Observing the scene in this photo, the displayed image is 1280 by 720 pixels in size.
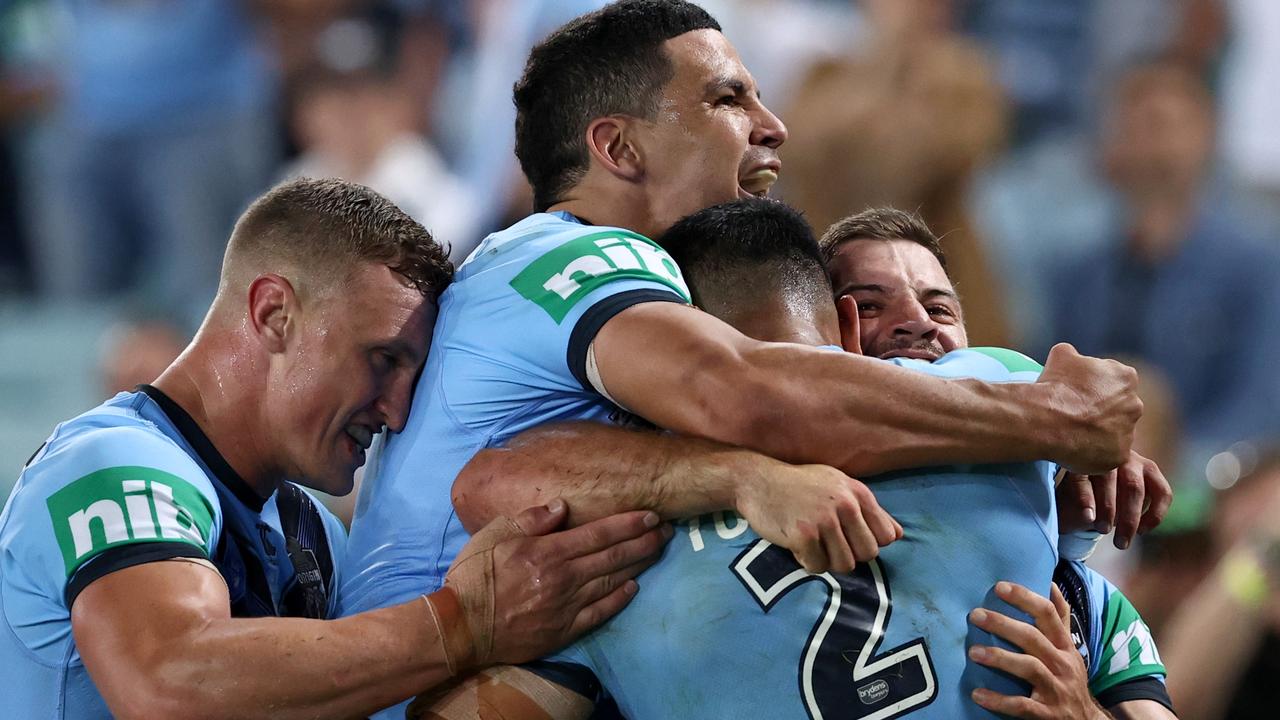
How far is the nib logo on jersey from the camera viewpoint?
3.48 m

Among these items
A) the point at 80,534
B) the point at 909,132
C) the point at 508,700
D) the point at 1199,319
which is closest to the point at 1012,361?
the point at 508,700

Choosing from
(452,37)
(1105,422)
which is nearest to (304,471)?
(1105,422)

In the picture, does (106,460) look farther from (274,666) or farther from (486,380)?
(486,380)

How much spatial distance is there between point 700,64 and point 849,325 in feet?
3.30

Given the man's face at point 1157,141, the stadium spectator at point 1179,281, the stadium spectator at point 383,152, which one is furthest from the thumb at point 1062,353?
the man's face at point 1157,141

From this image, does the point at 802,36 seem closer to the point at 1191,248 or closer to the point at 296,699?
the point at 1191,248

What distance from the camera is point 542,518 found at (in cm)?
347

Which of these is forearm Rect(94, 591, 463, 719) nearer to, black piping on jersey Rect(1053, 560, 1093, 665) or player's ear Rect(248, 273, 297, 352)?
player's ear Rect(248, 273, 297, 352)

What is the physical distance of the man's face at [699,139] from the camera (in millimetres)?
4309

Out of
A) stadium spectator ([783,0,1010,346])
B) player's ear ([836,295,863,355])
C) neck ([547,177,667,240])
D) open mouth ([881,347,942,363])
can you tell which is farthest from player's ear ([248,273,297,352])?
stadium spectator ([783,0,1010,346])

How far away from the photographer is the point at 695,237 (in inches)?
151

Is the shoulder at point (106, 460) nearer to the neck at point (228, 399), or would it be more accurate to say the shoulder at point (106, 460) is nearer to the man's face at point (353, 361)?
the neck at point (228, 399)

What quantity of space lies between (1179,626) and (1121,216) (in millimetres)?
4697

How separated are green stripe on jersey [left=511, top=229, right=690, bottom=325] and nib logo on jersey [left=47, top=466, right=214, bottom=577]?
3.17 feet
